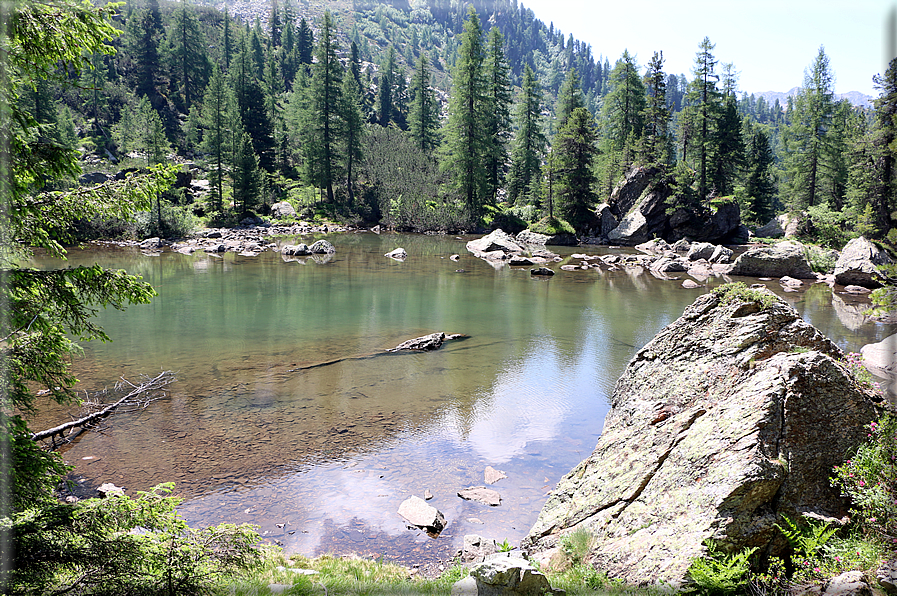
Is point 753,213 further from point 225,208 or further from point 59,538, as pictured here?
point 59,538

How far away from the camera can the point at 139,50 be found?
81.5 m

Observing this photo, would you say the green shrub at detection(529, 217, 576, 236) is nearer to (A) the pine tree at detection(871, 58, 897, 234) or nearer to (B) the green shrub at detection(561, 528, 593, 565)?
(A) the pine tree at detection(871, 58, 897, 234)

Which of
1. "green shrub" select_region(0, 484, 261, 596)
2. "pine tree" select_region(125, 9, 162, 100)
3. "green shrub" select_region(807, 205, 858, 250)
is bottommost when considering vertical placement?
"green shrub" select_region(0, 484, 261, 596)

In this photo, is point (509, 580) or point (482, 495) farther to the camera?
point (482, 495)

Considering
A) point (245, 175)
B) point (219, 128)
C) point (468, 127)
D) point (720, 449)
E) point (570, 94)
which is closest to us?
point (720, 449)

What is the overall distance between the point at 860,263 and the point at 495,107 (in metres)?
42.8

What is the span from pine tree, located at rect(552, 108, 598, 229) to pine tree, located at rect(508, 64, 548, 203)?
→ 10.5 meters

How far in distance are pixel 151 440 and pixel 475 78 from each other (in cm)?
5297

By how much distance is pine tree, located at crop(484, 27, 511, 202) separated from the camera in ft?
194

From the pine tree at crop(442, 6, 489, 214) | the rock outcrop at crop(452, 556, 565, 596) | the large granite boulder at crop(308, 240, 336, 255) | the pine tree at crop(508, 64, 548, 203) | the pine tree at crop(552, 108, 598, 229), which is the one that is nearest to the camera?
the rock outcrop at crop(452, 556, 565, 596)

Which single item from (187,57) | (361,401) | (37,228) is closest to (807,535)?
(37,228)

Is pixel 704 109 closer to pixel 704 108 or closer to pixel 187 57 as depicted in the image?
pixel 704 108

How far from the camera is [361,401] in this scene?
38.3ft

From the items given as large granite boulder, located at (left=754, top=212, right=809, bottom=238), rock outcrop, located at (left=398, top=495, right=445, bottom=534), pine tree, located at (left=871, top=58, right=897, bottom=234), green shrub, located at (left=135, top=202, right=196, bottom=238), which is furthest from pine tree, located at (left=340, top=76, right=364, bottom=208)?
rock outcrop, located at (left=398, top=495, right=445, bottom=534)
